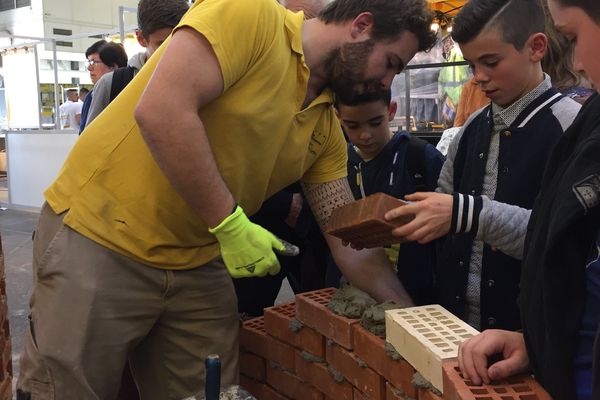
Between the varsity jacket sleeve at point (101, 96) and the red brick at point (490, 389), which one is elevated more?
the varsity jacket sleeve at point (101, 96)

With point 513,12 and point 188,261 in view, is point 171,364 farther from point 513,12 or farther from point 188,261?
point 513,12

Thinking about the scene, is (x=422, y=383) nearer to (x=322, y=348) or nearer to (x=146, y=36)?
(x=322, y=348)

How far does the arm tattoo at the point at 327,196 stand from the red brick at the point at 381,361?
0.59 meters

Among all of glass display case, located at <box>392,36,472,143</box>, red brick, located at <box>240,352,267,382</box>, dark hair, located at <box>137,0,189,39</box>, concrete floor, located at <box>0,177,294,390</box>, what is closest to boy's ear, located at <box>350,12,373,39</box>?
red brick, located at <box>240,352,267,382</box>

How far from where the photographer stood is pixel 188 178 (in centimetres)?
157

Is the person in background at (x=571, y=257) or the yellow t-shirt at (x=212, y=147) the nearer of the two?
the person in background at (x=571, y=257)

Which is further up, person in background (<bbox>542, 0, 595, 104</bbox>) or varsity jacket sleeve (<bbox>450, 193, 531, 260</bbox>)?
person in background (<bbox>542, 0, 595, 104</bbox>)

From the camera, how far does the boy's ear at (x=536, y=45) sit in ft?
6.05

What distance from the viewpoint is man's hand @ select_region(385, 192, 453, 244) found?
1.54 metres

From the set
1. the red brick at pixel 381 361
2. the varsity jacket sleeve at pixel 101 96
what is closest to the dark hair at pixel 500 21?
the red brick at pixel 381 361

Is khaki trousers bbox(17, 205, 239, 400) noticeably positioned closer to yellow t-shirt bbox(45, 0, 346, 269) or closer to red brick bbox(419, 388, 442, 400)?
yellow t-shirt bbox(45, 0, 346, 269)

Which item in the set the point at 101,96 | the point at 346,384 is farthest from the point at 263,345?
the point at 101,96

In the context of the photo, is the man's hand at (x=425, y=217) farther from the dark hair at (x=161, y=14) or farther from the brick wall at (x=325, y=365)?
the dark hair at (x=161, y=14)

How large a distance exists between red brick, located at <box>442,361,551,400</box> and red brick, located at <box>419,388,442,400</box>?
2.3 inches
